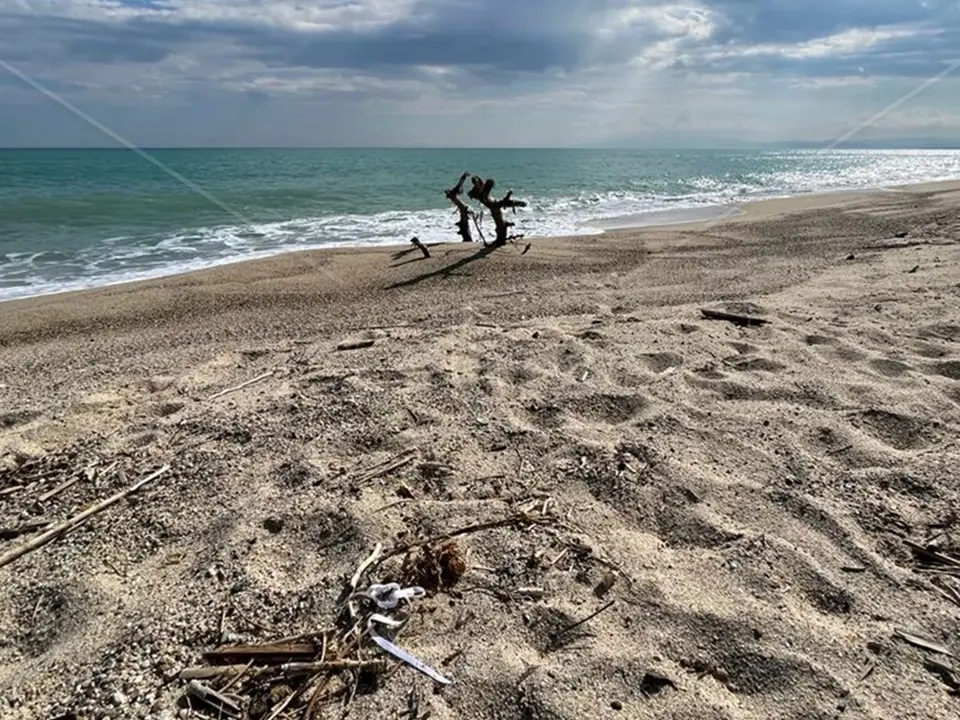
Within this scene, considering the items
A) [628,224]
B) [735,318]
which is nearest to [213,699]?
[735,318]

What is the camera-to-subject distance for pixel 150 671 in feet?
6.02

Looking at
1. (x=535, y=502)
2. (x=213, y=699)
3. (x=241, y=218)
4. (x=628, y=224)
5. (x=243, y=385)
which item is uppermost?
(x=241, y=218)

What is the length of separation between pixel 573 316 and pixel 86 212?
1743cm

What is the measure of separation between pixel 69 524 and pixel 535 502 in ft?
5.62

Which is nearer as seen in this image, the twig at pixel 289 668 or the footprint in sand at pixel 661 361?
the twig at pixel 289 668

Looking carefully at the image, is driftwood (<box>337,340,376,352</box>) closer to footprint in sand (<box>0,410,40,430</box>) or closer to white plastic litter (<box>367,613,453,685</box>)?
footprint in sand (<box>0,410,40,430</box>)

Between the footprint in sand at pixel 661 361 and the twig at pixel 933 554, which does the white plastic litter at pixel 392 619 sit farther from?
the footprint in sand at pixel 661 361

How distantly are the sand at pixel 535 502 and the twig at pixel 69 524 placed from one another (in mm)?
47

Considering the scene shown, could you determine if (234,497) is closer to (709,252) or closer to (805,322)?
(805,322)

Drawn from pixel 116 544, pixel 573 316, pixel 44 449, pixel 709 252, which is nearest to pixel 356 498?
pixel 116 544

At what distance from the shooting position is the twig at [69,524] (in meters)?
2.37

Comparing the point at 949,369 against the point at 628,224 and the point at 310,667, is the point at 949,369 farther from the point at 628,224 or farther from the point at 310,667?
the point at 628,224

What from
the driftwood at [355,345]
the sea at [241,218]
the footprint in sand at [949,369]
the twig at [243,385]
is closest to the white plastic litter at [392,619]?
the twig at [243,385]

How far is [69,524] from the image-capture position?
8.28 ft
